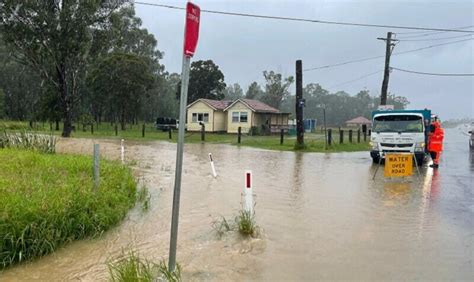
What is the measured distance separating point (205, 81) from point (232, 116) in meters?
17.9

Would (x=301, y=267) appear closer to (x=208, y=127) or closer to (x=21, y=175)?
(x=21, y=175)

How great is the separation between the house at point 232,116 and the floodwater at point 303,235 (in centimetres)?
3479

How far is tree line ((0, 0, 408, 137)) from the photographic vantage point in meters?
32.2

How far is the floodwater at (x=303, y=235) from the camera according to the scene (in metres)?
5.71

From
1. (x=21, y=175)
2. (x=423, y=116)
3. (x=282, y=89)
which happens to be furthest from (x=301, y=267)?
(x=282, y=89)

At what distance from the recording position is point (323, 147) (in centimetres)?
2705

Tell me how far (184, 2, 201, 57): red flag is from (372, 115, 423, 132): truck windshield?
15.3 m

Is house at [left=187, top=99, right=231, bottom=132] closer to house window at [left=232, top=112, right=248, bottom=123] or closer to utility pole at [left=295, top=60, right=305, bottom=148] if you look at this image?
house window at [left=232, top=112, right=248, bottom=123]

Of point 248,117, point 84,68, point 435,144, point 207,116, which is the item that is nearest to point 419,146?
point 435,144

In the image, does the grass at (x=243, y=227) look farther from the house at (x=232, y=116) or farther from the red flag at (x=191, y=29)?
the house at (x=232, y=116)

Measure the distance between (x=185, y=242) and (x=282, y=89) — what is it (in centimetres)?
7945

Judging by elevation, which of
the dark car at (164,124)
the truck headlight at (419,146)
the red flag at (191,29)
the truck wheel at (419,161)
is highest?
the red flag at (191,29)

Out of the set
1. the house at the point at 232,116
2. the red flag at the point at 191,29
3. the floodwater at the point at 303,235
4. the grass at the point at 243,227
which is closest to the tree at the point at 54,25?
the house at the point at 232,116

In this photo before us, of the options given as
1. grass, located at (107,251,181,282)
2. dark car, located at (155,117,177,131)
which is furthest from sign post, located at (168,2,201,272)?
dark car, located at (155,117,177,131)
